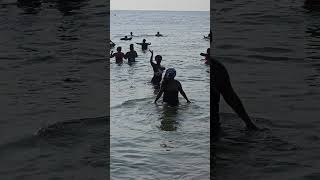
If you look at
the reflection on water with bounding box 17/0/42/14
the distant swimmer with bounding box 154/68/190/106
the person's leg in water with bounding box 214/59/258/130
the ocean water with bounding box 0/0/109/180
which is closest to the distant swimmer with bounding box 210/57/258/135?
the person's leg in water with bounding box 214/59/258/130

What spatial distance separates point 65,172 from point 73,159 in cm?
57

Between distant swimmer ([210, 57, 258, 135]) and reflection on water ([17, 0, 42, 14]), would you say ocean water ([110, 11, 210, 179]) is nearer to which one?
distant swimmer ([210, 57, 258, 135])

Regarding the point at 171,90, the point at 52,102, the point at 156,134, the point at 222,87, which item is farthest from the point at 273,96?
the point at 52,102

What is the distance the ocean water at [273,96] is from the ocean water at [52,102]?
2.12 metres

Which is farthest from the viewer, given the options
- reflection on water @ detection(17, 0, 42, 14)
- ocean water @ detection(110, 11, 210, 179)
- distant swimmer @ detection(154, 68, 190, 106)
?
reflection on water @ detection(17, 0, 42, 14)

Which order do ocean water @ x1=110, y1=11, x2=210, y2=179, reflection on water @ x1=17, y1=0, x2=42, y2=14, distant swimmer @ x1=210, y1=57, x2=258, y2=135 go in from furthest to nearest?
reflection on water @ x1=17, y1=0, x2=42, y2=14
distant swimmer @ x1=210, y1=57, x2=258, y2=135
ocean water @ x1=110, y1=11, x2=210, y2=179

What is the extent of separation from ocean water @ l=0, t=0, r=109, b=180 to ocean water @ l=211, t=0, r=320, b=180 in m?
2.12

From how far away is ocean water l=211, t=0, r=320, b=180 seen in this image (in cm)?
701

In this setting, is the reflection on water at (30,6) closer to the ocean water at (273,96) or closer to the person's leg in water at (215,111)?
the ocean water at (273,96)

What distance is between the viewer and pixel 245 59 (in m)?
17.8

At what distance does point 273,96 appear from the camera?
1198 cm

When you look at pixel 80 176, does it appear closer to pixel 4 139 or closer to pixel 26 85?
pixel 4 139

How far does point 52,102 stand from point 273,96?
5.35 m

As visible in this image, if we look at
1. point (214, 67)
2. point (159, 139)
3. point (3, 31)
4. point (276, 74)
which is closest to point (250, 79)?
point (276, 74)
